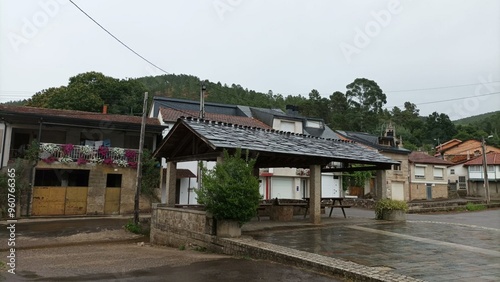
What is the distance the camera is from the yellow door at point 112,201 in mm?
23156

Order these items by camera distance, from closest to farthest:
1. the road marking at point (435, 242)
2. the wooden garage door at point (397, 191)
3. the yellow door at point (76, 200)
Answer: the road marking at point (435, 242) → the yellow door at point (76, 200) → the wooden garage door at point (397, 191)

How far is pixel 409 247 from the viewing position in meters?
8.31

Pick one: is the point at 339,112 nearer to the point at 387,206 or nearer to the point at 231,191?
the point at 387,206

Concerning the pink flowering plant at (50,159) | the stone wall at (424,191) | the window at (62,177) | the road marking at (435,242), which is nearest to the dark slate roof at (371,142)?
the stone wall at (424,191)

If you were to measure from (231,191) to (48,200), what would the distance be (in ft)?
57.3

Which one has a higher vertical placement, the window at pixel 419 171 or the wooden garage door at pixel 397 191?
the window at pixel 419 171

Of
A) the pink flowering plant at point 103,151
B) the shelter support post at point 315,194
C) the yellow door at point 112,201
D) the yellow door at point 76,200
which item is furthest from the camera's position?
the pink flowering plant at point 103,151

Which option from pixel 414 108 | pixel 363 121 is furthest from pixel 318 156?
pixel 414 108

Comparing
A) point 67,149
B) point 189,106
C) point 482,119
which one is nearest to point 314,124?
point 189,106

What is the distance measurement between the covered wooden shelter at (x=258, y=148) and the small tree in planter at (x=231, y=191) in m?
0.76

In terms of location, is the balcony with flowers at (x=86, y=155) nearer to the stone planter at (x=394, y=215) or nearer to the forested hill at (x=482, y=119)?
the stone planter at (x=394, y=215)

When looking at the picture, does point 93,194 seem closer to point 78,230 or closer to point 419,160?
point 78,230

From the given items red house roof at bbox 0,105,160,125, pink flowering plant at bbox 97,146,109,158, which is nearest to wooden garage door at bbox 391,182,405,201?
red house roof at bbox 0,105,160,125

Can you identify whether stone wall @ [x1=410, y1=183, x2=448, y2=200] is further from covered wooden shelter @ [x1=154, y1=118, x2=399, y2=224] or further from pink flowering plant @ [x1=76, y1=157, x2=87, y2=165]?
pink flowering plant @ [x1=76, y1=157, x2=87, y2=165]
